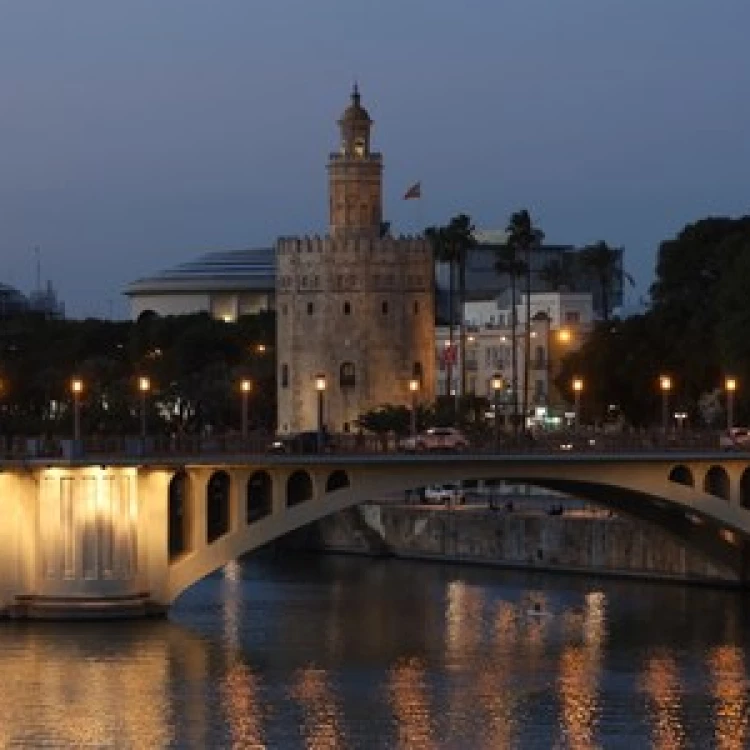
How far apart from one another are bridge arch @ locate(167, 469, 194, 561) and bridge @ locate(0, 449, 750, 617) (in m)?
0.07

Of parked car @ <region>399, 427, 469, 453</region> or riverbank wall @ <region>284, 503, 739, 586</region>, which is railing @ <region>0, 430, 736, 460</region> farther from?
riverbank wall @ <region>284, 503, 739, 586</region>

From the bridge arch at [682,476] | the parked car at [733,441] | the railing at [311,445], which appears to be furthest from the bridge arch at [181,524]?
the parked car at [733,441]

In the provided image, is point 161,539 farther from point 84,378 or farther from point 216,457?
point 84,378

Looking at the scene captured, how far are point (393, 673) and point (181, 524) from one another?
46.1 ft

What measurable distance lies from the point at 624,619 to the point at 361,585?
1738 centimetres

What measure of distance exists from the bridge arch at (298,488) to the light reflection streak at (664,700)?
41.0 feet

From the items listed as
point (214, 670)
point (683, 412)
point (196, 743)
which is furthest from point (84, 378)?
point (196, 743)

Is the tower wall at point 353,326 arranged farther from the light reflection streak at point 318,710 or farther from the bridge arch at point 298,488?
the light reflection streak at point 318,710

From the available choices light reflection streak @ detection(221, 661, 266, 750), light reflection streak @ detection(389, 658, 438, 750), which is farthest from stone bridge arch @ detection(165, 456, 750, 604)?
light reflection streak @ detection(389, 658, 438, 750)

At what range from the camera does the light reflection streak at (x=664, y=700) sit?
74438 millimetres

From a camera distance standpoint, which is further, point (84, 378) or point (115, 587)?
point (84, 378)

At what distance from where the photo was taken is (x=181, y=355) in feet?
623

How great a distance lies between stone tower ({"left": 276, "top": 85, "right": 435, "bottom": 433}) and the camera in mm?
152125

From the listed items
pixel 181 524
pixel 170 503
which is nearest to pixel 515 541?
pixel 170 503
